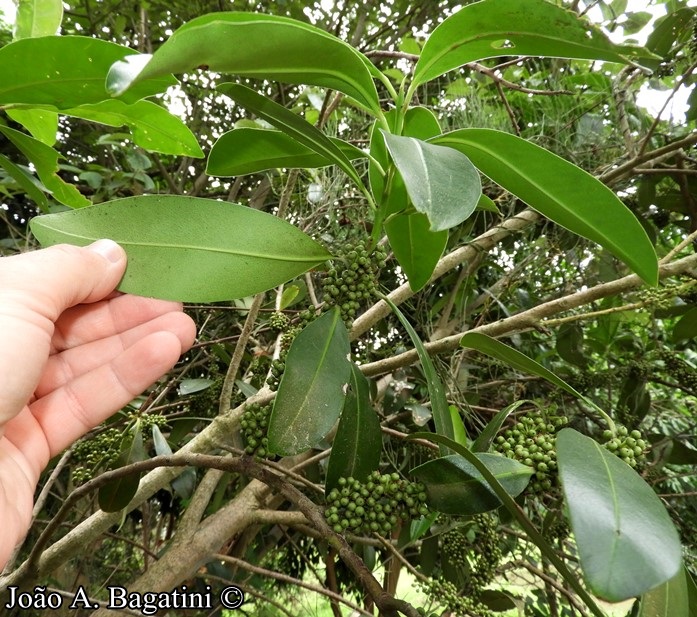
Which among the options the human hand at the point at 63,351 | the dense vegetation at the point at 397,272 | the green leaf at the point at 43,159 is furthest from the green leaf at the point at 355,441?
the green leaf at the point at 43,159

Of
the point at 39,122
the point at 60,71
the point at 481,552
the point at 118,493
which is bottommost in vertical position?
the point at 481,552

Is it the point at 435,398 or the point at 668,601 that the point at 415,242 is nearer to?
the point at 435,398

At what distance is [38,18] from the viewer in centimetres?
92

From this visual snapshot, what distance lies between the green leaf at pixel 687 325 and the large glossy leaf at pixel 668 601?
0.97m

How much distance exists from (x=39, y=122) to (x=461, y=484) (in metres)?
1.05

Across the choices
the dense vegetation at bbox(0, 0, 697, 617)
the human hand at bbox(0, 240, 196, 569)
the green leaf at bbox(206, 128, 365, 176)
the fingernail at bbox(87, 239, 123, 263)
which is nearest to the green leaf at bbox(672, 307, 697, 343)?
the dense vegetation at bbox(0, 0, 697, 617)

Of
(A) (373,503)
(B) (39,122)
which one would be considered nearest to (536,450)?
(A) (373,503)

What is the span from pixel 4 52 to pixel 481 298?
137 cm

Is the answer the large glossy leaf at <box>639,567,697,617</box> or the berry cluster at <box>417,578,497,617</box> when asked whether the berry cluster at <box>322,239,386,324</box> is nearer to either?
the large glossy leaf at <box>639,567,697,617</box>

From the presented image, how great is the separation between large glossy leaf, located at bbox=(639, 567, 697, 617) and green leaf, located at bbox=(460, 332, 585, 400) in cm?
22

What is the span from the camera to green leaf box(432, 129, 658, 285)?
1.75 ft

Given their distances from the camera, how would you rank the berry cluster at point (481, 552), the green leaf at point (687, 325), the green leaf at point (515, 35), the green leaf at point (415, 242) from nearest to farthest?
the green leaf at point (515, 35)
the green leaf at point (415, 242)
the berry cluster at point (481, 552)
the green leaf at point (687, 325)

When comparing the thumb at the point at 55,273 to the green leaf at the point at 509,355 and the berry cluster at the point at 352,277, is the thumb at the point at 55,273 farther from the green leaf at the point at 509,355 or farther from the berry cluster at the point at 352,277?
the green leaf at the point at 509,355

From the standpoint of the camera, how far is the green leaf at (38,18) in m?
0.92
